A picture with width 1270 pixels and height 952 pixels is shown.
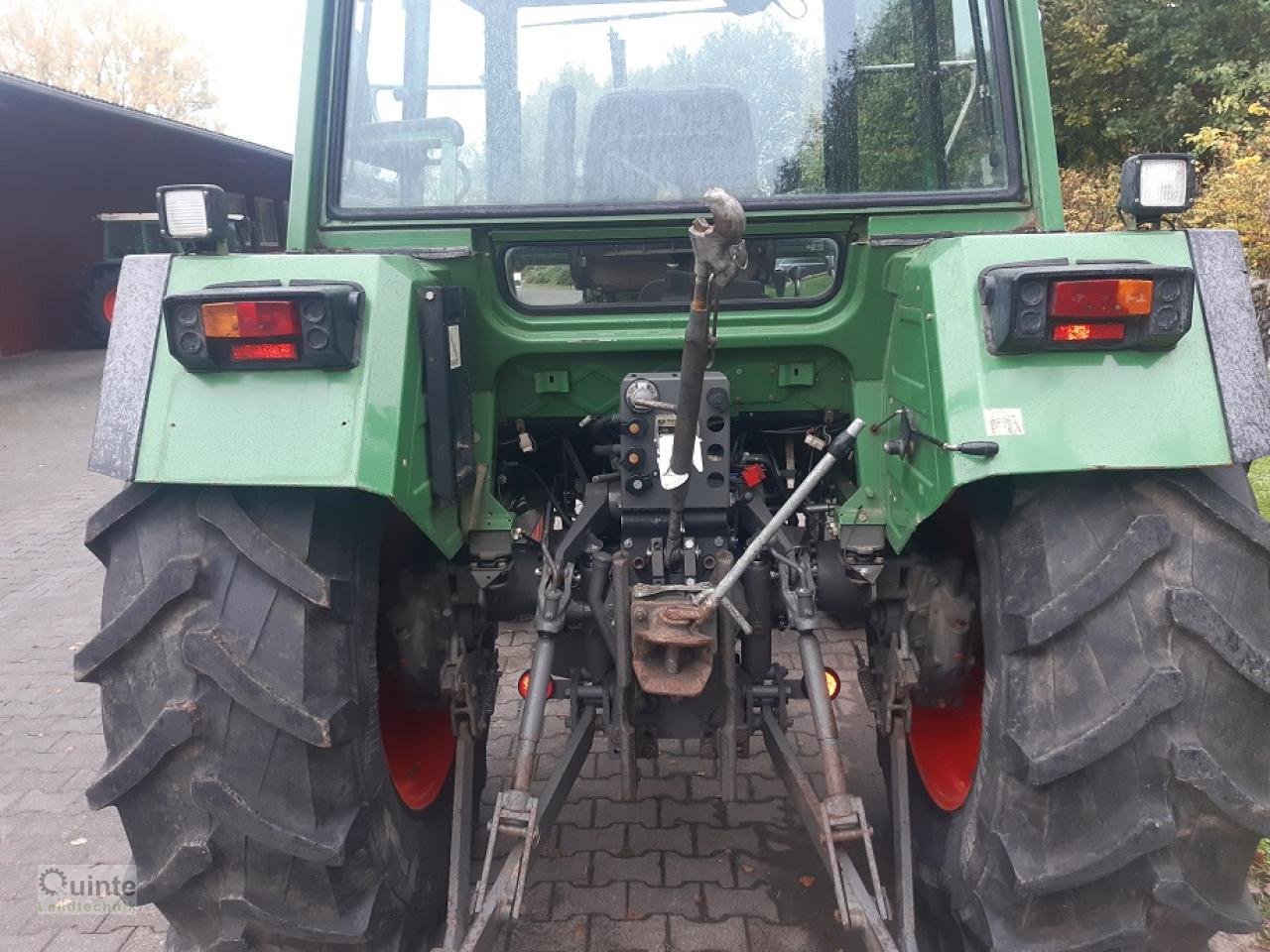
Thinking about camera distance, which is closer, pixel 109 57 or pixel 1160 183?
pixel 1160 183

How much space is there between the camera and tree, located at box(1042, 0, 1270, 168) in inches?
571

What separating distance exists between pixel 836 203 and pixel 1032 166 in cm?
47

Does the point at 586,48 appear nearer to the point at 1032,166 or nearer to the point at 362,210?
the point at 362,210

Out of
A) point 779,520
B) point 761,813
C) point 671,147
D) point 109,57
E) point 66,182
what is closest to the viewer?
point 779,520

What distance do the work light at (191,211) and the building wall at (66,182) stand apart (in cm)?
1444

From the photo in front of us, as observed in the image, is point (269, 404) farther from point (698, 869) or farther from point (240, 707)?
point (698, 869)

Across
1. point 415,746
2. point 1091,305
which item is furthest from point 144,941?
point 1091,305

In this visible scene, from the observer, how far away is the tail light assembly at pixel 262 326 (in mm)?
1885

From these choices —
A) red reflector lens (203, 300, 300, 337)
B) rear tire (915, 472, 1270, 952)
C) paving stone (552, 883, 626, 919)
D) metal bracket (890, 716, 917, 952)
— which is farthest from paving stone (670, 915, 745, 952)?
red reflector lens (203, 300, 300, 337)

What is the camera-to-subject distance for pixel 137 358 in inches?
79.5

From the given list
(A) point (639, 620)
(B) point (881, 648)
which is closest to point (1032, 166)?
(B) point (881, 648)

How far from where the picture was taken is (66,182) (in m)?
19.0

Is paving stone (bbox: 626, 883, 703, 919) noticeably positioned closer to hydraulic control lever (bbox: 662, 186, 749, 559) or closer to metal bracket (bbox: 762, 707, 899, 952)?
metal bracket (bbox: 762, 707, 899, 952)

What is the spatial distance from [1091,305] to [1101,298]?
21 mm
